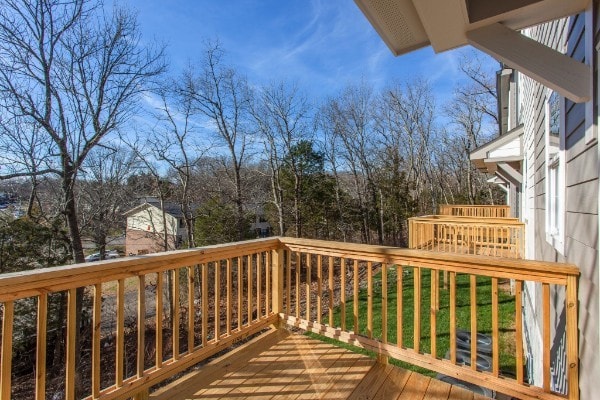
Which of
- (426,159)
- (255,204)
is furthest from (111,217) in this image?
(426,159)

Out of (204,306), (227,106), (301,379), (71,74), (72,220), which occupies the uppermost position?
(227,106)

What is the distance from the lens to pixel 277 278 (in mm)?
3195

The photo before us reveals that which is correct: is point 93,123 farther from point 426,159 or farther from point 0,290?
point 426,159

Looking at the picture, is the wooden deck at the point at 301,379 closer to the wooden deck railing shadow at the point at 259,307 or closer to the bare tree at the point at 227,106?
the wooden deck railing shadow at the point at 259,307

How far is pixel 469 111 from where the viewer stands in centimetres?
2198

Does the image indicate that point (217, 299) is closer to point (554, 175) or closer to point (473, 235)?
point (554, 175)

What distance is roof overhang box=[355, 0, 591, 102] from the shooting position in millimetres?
1478

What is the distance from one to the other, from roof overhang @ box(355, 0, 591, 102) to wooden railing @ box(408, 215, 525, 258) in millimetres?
5955

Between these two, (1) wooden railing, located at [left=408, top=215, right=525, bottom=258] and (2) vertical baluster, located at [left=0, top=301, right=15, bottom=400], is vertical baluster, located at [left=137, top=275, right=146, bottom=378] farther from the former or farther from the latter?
(1) wooden railing, located at [left=408, top=215, right=525, bottom=258]

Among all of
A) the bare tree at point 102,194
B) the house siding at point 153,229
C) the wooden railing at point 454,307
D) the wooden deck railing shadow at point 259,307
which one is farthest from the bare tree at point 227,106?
the wooden railing at point 454,307

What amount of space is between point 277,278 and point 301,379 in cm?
98

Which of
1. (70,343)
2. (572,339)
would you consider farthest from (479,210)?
(70,343)

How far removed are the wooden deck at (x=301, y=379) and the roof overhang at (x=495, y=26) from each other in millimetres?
1963

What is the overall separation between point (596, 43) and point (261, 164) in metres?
16.0
